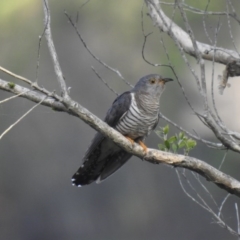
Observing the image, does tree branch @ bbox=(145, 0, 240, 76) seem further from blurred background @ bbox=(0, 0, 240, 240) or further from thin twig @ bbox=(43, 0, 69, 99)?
A: blurred background @ bbox=(0, 0, 240, 240)

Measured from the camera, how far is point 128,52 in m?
9.38

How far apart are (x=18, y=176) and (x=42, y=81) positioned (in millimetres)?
1806

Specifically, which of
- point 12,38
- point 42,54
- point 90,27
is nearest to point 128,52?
point 90,27

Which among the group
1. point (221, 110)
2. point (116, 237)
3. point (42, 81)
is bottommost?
point (116, 237)

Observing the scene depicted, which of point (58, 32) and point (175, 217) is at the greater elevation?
point (58, 32)

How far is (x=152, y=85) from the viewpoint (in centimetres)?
423

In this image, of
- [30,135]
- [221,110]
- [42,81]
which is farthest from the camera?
[30,135]

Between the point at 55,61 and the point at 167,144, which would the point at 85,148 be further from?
the point at 55,61

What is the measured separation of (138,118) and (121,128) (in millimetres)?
140

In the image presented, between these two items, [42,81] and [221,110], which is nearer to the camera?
[221,110]

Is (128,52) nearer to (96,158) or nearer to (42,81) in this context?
(42,81)

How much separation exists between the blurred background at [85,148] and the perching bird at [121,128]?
4.05 m

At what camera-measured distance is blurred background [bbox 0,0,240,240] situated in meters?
8.66

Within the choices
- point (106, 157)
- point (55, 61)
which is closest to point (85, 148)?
point (106, 157)
